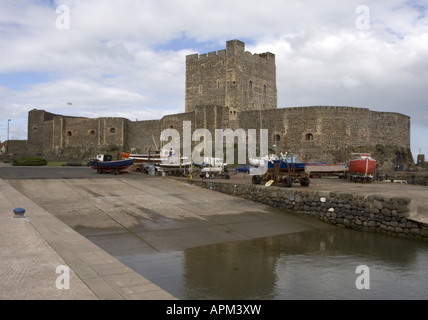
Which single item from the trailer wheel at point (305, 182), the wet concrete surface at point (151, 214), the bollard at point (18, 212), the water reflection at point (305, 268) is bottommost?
the water reflection at point (305, 268)

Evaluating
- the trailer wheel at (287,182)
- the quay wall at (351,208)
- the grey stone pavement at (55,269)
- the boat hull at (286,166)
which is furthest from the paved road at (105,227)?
the boat hull at (286,166)

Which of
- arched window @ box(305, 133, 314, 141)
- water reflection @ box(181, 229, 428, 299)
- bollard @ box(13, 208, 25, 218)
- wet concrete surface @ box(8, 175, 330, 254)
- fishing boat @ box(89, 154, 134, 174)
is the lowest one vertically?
water reflection @ box(181, 229, 428, 299)

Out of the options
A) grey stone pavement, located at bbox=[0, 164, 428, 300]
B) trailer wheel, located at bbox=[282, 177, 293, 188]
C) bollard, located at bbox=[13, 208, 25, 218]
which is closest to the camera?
grey stone pavement, located at bbox=[0, 164, 428, 300]

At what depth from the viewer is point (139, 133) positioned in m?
46.2

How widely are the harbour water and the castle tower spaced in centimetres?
2751

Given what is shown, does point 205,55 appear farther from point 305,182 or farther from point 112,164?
point 305,182

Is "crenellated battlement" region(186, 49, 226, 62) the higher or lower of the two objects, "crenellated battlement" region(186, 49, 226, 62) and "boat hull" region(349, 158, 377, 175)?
the higher

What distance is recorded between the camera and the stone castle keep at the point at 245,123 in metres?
32.5

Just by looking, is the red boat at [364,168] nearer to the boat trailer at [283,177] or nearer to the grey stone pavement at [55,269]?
the boat trailer at [283,177]

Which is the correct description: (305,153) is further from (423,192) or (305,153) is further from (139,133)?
(139,133)

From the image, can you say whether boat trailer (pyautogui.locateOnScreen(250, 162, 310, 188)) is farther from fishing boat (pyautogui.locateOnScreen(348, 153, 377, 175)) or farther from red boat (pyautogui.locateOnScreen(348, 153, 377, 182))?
fishing boat (pyautogui.locateOnScreen(348, 153, 377, 175))

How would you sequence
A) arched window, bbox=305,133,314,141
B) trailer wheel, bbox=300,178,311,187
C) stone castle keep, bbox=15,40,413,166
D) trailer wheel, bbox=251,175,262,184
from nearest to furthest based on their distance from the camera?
trailer wheel, bbox=300,178,311,187
trailer wheel, bbox=251,175,262,184
stone castle keep, bbox=15,40,413,166
arched window, bbox=305,133,314,141

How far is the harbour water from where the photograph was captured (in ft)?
23.1

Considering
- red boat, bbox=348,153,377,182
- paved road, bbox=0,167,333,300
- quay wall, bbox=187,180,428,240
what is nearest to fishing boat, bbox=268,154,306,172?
quay wall, bbox=187,180,428,240
